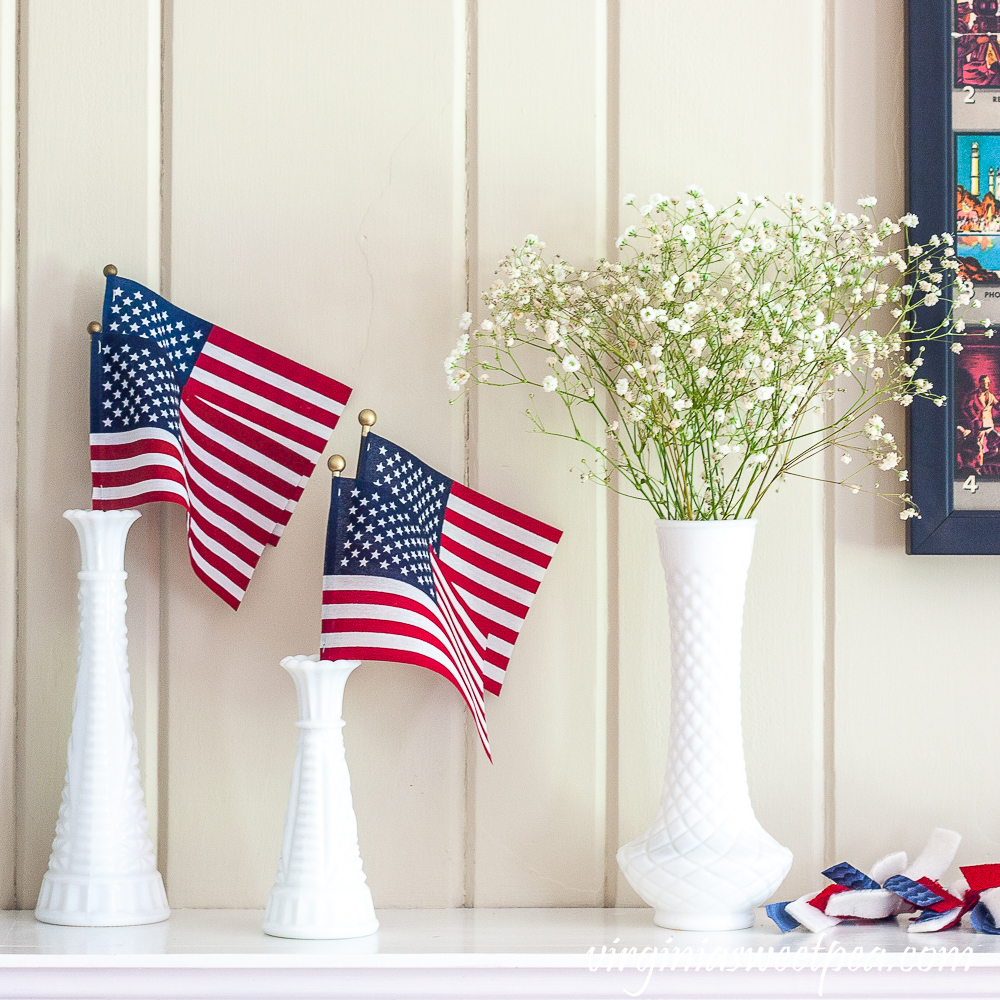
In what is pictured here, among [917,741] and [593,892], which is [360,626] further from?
[917,741]

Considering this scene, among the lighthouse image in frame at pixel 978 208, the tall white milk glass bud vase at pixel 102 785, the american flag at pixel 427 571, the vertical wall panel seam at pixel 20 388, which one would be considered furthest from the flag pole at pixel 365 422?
the lighthouse image in frame at pixel 978 208

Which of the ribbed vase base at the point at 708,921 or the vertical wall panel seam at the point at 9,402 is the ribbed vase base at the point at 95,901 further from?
the ribbed vase base at the point at 708,921

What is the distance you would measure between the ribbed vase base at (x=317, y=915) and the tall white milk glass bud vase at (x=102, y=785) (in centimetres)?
15

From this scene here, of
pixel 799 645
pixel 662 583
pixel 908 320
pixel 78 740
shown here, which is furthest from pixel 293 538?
pixel 908 320

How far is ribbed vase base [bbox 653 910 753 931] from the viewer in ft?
3.20

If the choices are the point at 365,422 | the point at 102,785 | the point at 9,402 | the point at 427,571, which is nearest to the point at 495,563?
the point at 427,571

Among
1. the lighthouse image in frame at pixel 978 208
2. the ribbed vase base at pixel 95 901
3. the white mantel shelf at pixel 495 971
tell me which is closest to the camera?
the white mantel shelf at pixel 495 971

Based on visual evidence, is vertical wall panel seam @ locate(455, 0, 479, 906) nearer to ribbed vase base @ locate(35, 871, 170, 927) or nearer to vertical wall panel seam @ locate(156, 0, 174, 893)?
vertical wall panel seam @ locate(156, 0, 174, 893)

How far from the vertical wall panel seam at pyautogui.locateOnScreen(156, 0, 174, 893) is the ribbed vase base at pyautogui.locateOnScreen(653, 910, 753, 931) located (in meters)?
0.52

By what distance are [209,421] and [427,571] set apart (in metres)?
0.29

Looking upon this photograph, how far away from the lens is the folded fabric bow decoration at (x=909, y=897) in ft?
3.20

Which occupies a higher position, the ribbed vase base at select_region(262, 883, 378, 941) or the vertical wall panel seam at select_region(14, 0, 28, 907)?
the vertical wall panel seam at select_region(14, 0, 28, 907)

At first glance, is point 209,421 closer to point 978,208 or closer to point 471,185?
point 471,185

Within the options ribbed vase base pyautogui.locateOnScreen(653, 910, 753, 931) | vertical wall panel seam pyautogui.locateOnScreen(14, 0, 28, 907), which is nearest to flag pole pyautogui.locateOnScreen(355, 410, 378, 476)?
vertical wall panel seam pyautogui.locateOnScreen(14, 0, 28, 907)
